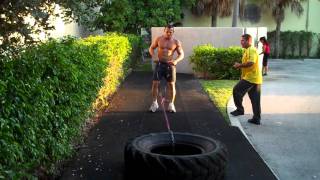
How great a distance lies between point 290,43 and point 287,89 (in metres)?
15.6

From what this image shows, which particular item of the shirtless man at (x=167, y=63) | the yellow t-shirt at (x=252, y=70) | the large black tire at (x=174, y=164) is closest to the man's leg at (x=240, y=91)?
the yellow t-shirt at (x=252, y=70)

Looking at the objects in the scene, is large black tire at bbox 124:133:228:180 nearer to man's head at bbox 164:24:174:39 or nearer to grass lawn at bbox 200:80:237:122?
grass lawn at bbox 200:80:237:122

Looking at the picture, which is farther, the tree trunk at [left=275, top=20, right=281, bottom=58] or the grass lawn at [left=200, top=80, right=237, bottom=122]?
the tree trunk at [left=275, top=20, right=281, bottom=58]

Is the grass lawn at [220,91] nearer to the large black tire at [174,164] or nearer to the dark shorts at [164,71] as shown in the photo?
the dark shorts at [164,71]

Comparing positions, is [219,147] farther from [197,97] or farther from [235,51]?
[235,51]

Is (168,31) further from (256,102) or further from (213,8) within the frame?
(213,8)

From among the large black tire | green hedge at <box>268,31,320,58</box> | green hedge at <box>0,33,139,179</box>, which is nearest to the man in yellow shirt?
green hedge at <box>0,33,139,179</box>

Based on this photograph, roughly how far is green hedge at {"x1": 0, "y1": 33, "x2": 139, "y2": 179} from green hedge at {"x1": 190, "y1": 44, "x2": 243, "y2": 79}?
9404 millimetres

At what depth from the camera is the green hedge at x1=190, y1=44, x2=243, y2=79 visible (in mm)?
17047

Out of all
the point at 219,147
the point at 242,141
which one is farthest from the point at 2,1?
the point at 242,141

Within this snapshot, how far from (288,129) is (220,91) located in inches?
181

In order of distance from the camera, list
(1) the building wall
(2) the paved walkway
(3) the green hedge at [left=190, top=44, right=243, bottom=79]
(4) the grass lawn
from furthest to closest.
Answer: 1. (1) the building wall
2. (3) the green hedge at [left=190, top=44, right=243, bottom=79]
3. (4) the grass lawn
4. (2) the paved walkway

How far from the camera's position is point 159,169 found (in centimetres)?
545

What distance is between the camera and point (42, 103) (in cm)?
471
